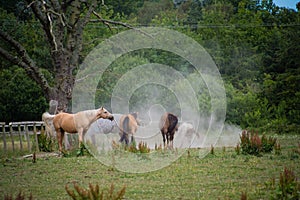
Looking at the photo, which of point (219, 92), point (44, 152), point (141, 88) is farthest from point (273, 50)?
point (44, 152)

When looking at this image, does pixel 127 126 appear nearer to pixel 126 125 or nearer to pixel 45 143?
pixel 126 125

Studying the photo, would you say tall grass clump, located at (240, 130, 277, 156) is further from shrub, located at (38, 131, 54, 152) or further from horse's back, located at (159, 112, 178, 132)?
shrub, located at (38, 131, 54, 152)

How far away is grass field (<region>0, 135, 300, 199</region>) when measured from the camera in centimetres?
970

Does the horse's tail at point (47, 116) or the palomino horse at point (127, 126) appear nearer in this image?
the palomino horse at point (127, 126)

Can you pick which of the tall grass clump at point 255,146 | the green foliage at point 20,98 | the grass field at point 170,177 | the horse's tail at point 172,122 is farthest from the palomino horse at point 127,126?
the green foliage at point 20,98

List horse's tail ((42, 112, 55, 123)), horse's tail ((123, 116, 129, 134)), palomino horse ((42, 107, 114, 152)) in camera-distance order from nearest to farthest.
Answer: palomino horse ((42, 107, 114, 152))
horse's tail ((123, 116, 129, 134))
horse's tail ((42, 112, 55, 123))

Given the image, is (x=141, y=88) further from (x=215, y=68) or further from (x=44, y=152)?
(x=44, y=152)

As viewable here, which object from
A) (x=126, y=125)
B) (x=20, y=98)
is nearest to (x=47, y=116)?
(x=126, y=125)

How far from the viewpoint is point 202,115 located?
30.7 meters

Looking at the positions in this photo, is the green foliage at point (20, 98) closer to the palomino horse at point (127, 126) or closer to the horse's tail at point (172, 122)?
the palomino horse at point (127, 126)

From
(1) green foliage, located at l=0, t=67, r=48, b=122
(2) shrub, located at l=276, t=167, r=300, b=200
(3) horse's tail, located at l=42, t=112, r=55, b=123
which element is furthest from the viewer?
(1) green foliage, located at l=0, t=67, r=48, b=122

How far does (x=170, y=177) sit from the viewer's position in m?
11.6

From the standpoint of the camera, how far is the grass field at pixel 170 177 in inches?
382

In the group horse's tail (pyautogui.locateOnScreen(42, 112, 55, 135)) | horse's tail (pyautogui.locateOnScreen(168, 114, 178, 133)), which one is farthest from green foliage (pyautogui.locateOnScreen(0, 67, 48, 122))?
horse's tail (pyautogui.locateOnScreen(168, 114, 178, 133))
